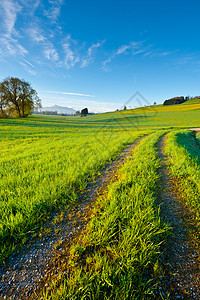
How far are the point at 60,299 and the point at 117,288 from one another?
0.71m

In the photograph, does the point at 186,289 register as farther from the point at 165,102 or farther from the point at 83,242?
the point at 165,102

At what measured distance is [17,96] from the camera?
156ft

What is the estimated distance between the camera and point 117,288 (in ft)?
4.83

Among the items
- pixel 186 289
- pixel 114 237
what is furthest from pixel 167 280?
pixel 114 237

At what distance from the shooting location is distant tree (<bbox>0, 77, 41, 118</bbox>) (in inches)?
1766

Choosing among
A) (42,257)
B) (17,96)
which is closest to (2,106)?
(17,96)

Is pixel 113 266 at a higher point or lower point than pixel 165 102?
lower

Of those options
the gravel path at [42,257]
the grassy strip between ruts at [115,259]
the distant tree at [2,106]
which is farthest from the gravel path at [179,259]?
the distant tree at [2,106]

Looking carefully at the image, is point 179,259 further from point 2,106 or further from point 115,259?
point 2,106

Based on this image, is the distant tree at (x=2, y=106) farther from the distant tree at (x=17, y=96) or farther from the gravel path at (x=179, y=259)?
the gravel path at (x=179, y=259)

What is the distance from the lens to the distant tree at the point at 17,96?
44847 millimetres

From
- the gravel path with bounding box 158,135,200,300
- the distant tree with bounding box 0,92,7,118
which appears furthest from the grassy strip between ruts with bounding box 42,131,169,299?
the distant tree with bounding box 0,92,7,118

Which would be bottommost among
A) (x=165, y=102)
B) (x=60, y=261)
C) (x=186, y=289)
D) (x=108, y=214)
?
(x=186, y=289)

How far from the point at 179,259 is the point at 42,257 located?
2270mm
